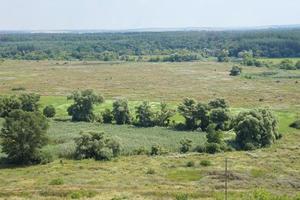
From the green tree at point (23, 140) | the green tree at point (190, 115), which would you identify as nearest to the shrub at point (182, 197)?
the green tree at point (23, 140)

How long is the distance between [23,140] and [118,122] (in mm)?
28300

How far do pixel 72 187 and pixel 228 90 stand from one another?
87892mm

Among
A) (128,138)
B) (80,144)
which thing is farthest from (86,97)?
(80,144)

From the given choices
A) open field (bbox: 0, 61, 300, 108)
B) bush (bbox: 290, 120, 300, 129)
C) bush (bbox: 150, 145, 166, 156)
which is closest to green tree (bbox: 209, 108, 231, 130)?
bush (bbox: 290, 120, 300, 129)

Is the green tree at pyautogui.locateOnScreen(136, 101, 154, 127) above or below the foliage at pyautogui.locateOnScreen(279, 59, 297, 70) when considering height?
above

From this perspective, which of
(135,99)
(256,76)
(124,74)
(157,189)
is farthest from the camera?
(124,74)

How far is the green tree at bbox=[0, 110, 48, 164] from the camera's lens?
6303 cm

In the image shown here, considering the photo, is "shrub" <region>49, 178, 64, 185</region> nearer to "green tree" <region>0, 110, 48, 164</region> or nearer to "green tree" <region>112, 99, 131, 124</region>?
"green tree" <region>0, 110, 48, 164</region>

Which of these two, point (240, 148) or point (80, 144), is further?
point (240, 148)

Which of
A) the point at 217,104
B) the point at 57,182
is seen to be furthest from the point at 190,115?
the point at 57,182

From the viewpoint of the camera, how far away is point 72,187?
165ft

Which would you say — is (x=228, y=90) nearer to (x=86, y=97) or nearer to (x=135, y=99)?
(x=135, y=99)

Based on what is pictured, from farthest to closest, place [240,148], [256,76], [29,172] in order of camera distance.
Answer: [256,76]
[240,148]
[29,172]

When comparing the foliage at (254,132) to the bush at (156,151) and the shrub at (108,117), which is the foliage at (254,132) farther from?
the shrub at (108,117)
